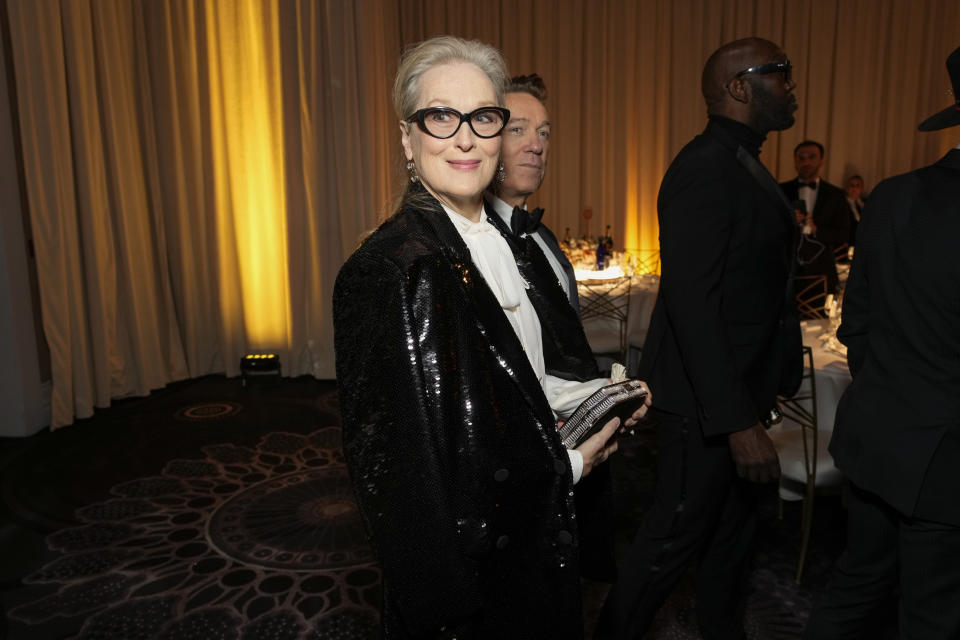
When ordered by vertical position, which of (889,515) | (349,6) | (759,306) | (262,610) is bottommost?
(262,610)

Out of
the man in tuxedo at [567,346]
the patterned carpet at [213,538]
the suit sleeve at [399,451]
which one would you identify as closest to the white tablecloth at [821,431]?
the patterned carpet at [213,538]

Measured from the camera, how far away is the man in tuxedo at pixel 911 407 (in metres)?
1.68

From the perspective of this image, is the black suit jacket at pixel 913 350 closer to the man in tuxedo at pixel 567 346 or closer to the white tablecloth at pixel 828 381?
the man in tuxedo at pixel 567 346

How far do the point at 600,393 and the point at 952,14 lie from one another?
31.0 feet

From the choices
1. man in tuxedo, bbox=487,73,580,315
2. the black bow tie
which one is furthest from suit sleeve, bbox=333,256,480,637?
man in tuxedo, bbox=487,73,580,315

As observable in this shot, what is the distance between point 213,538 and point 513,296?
99.5 inches

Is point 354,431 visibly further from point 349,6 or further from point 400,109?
point 349,6

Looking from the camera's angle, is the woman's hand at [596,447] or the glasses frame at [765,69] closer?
the woman's hand at [596,447]

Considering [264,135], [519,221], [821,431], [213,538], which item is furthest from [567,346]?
[264,135]

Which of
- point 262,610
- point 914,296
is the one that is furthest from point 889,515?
point 262,610

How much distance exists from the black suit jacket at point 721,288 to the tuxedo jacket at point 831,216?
4.43m

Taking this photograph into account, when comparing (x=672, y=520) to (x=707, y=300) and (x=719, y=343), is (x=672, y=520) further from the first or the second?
(x=707, y=300)

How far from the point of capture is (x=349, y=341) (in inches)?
49.8

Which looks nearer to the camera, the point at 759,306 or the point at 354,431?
the point at 354,431
